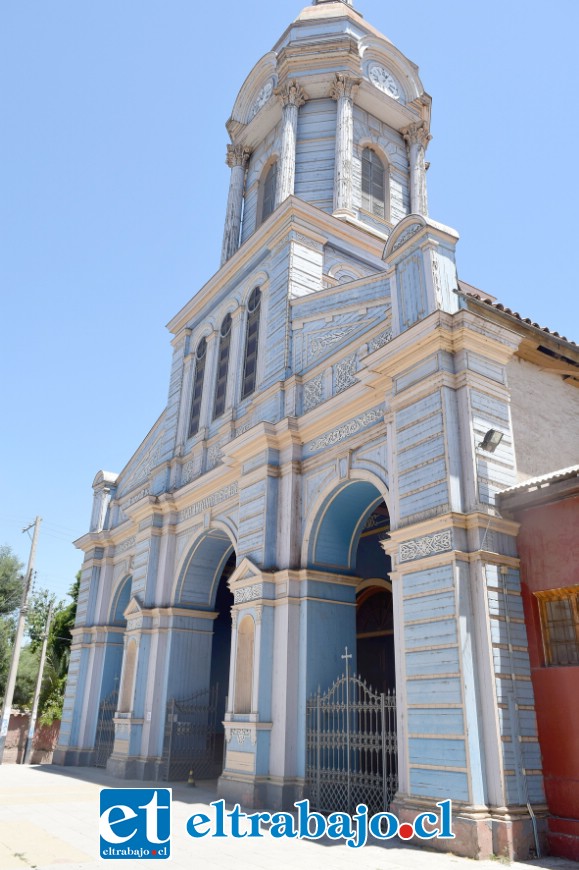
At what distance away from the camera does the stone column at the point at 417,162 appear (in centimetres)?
2122

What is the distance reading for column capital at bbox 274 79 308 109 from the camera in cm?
2088

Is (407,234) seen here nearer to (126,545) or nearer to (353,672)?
(353,672)

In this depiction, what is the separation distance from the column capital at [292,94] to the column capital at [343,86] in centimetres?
91

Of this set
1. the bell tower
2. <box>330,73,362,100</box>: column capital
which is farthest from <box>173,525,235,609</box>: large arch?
<box>330,73,362,100</box>: column capital

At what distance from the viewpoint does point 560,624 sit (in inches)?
366

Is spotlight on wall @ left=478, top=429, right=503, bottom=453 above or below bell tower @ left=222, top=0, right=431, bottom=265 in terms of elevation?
below

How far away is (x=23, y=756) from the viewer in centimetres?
2748

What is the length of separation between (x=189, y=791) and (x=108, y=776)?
13.2ft

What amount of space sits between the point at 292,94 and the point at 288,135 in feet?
5.32

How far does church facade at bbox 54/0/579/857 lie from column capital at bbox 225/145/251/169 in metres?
0.11

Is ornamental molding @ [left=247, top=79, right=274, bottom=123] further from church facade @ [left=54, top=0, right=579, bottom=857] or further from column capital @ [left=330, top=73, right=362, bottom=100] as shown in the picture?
column capital @ [left=330, top=73, right=362, bottom=100]

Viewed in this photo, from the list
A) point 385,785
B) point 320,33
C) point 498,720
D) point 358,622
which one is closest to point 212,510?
point 358,622

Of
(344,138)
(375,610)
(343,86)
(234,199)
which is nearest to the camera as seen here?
(375,610)

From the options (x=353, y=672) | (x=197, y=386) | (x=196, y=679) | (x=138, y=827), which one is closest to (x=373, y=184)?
(x=197, y=386)
